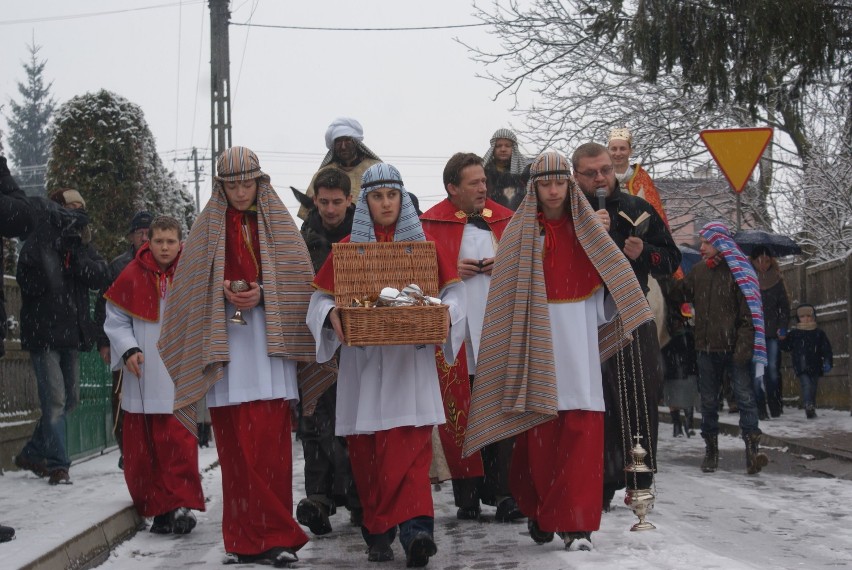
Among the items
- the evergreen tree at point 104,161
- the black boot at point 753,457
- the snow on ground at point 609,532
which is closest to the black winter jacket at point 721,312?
the black boot at point 753,457

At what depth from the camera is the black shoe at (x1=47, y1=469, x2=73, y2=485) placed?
10.5 m

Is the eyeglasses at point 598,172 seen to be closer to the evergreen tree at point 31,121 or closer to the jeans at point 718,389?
the jeans at point 718,389

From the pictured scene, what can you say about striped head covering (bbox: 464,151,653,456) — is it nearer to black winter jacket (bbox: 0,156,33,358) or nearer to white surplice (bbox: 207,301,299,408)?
white surplice (bbox: 207,301,299,408)

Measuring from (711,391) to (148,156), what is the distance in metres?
12.4

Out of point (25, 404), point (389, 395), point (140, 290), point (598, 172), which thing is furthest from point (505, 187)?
point (25, 404)

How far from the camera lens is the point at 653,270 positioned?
8.98m

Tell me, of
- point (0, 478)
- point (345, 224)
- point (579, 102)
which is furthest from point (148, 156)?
point (345, 224)

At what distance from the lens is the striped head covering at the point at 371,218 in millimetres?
7422

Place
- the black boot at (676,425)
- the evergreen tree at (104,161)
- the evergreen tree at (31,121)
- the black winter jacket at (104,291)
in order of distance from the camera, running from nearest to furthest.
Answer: the black winter jacket at (104,291) → the black boot at (676,425) → the evergreen tree at (104,161) → the evergreen tree at (31,121)

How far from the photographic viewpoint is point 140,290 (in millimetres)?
8922

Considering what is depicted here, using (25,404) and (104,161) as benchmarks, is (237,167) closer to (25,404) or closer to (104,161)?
(25,404)

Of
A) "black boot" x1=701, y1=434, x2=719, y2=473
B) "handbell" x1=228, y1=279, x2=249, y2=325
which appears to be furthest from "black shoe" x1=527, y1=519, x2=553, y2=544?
"black boot" x1=701, y1=434, x2=719, y2=473

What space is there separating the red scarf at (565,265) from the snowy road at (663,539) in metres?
1.36

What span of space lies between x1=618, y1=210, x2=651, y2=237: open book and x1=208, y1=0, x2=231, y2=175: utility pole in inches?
694
